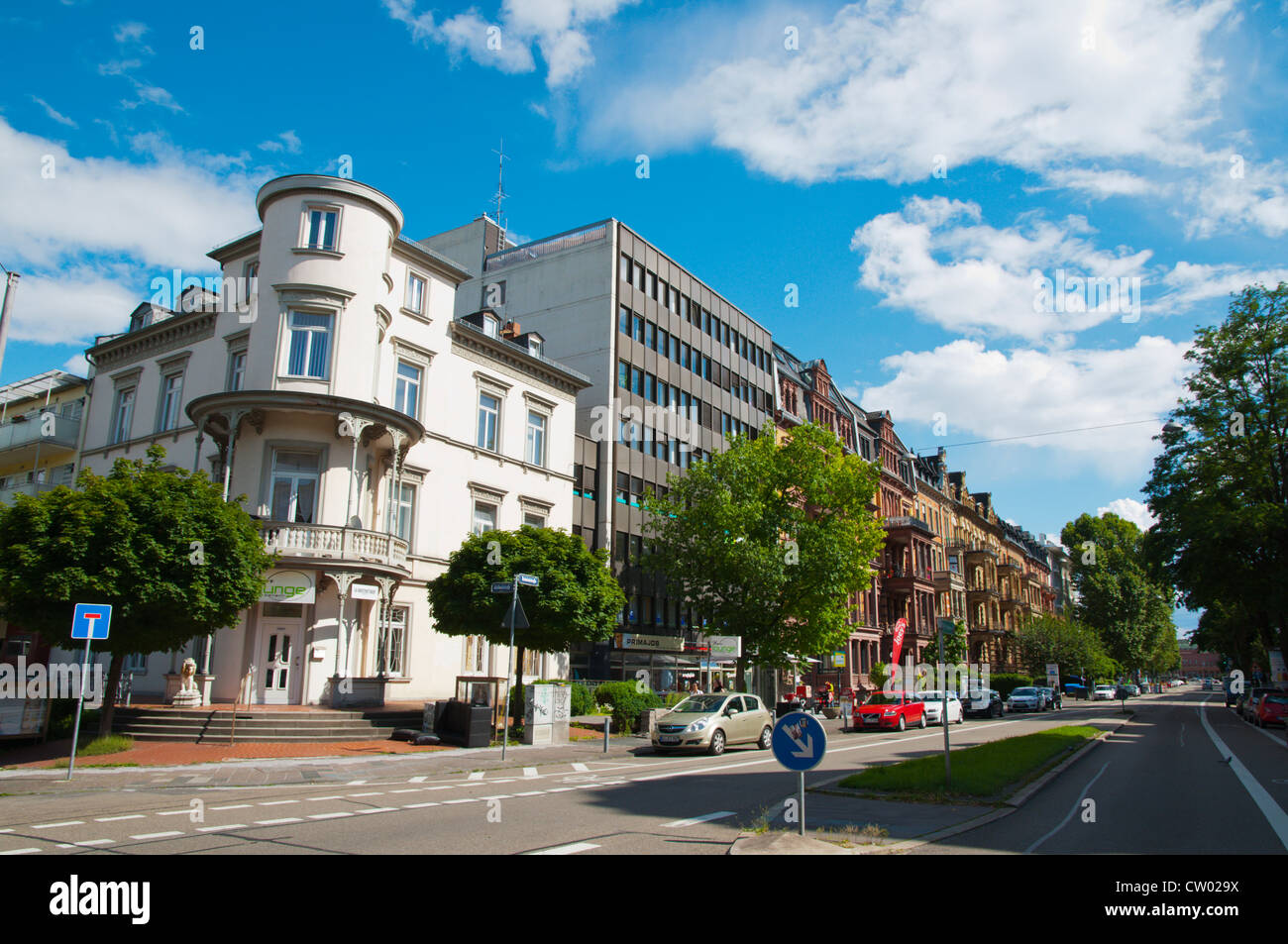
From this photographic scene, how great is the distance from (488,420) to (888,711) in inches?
728

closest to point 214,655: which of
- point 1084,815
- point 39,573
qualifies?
point 39,573

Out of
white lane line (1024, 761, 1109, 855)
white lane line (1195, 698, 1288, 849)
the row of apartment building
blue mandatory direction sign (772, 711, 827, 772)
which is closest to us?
blue mandatory direction sign (772, 711, 827, 772)

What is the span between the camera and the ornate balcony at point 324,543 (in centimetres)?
2330

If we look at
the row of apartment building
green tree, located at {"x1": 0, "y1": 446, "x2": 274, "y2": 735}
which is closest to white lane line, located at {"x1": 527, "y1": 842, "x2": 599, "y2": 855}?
green tree, located at {"x1": 0, "y1": 446, "x2": 274, "y2": 735}

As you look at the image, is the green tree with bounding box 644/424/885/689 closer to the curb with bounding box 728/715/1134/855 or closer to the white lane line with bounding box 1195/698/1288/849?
the white lane line with bounding box 1195/698/1288/849

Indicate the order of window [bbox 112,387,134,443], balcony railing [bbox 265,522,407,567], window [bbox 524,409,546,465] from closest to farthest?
balcony railing [bbox 265,522,407,567], window [bbox 112,387,134,443], window [bbox 524,409,546,465]

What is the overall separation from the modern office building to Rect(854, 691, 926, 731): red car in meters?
Result: 6.53

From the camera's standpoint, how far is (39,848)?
8.10 m

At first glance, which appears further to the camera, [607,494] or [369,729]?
[607,494]

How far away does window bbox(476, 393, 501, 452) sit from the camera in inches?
1268

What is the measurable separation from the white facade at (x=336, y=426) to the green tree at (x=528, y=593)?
3.08 meters
